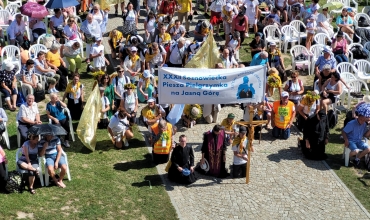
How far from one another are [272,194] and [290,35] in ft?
30.1

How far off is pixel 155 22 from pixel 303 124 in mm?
6655

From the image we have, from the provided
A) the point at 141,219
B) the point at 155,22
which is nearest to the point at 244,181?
the point at 141,219

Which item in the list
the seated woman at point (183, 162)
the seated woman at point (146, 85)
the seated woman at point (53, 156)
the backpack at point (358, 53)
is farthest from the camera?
the backpack at point (358, 53)

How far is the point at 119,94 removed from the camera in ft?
57.6

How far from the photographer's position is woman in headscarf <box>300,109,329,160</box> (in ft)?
51.6

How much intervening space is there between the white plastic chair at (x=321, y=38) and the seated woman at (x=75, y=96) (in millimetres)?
8006

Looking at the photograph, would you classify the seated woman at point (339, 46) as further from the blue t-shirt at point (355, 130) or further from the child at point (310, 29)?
the blue t-shirt at point (355, 130)

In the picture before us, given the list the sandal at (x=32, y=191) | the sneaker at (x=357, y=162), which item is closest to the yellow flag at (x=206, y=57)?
the sneaker at (x=357, y=162)

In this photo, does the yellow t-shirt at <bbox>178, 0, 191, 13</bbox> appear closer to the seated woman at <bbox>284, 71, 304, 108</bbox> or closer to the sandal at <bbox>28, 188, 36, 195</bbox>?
the seated woman at <bbox>284, 71, 304, 108</bbox>

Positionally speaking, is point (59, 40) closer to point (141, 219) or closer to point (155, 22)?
point (155, 22)

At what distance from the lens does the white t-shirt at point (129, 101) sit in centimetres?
1678

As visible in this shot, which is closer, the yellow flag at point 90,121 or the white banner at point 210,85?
the white banner at point 210,85

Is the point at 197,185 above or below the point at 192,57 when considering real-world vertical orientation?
below

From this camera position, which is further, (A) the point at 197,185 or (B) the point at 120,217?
(A) the point at 197,185
